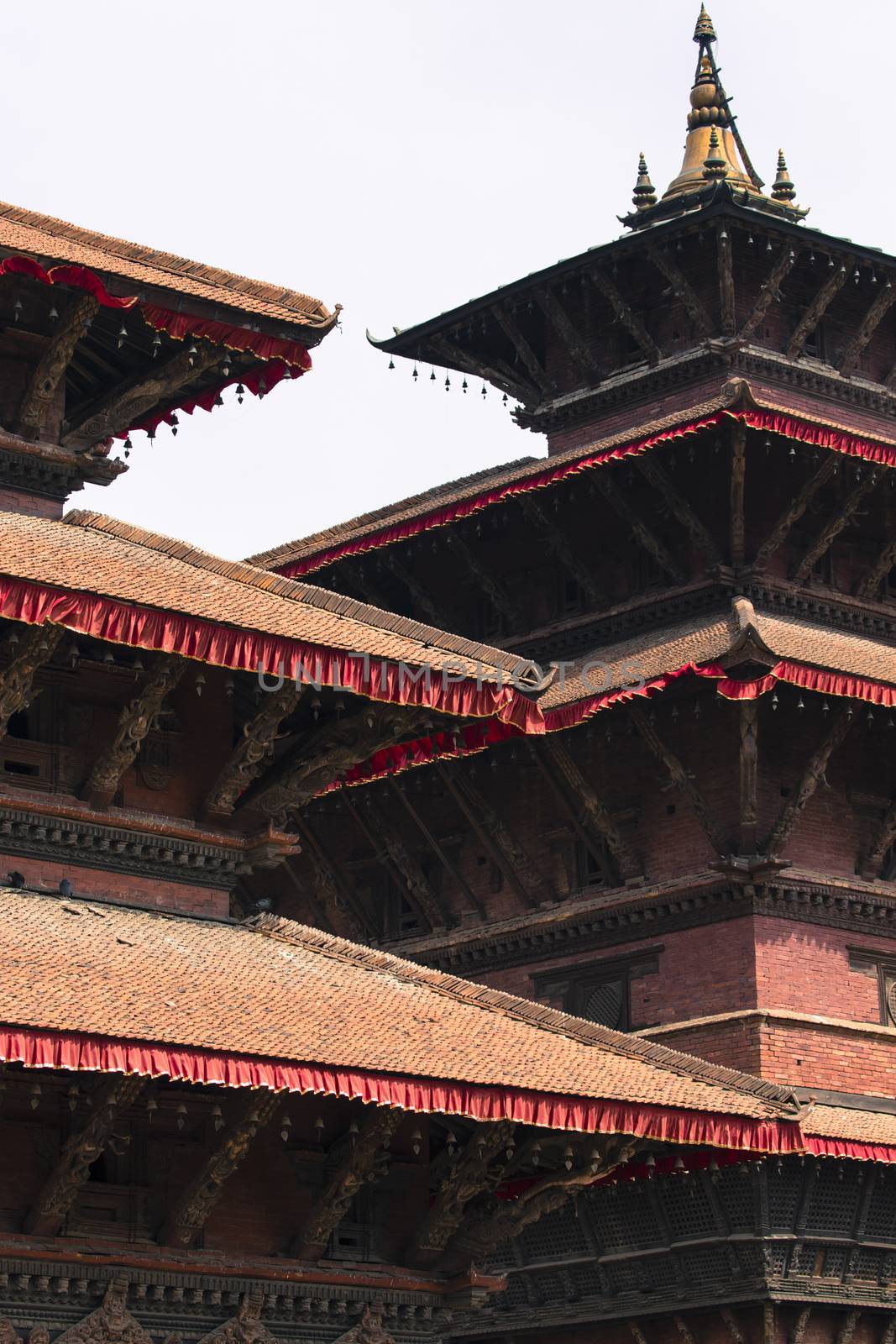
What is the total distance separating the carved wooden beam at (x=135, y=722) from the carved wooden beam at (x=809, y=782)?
33.2ft

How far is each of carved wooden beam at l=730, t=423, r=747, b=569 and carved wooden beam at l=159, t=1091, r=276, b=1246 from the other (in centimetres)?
1323

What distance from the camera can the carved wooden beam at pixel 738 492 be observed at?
2723 centimetres

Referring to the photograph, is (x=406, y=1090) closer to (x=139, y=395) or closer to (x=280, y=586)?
(x=280, y=586)

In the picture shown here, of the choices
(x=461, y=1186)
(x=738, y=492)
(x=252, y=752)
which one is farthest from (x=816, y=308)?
(x=461, y=1186)

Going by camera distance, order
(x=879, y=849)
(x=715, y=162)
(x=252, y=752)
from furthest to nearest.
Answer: (x=715, y=162) < (x=879, y=849) < (x=252, y=752)

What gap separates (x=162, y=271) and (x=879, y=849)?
11.4m

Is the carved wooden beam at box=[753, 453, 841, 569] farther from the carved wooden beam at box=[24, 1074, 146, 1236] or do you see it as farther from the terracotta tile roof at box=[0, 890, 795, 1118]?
the carved wooden beam at box=[24, 1074, 146, 1236]

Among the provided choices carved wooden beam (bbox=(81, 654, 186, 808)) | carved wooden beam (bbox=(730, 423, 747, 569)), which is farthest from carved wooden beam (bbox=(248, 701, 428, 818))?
carved wooden beam (bbox=(730, 423, 747, 569))

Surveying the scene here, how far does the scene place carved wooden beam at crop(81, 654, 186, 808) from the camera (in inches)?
674

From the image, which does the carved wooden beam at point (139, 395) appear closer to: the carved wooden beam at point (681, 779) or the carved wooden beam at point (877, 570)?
the carved wooden beam at point (681, 779)

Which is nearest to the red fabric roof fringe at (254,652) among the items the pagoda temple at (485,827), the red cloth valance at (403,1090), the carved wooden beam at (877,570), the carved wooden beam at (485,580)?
the pagoda temple at (485,827)

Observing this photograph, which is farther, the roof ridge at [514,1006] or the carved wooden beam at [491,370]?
the carved wooden beam at [491,370]

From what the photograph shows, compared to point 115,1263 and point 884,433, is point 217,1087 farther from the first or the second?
point 884,433

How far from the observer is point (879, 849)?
1057 inches
